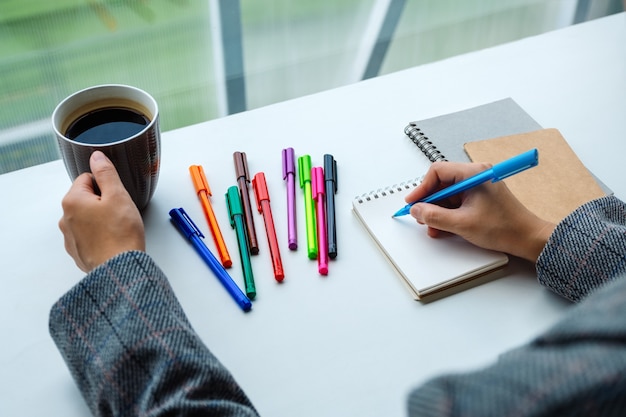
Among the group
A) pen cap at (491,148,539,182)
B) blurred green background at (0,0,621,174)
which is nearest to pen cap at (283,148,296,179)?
pen cap at (491,148,539,182)

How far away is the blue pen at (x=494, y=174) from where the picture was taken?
0.66 m

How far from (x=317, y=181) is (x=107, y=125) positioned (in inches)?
Answer: 9.6

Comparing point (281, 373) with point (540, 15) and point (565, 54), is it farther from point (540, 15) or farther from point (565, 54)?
point (540, 15)

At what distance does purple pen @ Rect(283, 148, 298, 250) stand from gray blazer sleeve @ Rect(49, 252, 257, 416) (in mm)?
182

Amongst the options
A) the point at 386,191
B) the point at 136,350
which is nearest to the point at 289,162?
the point at 386,191

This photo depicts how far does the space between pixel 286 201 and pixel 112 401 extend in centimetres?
33

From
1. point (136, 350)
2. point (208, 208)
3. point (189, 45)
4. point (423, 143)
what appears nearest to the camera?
point (136, 350)

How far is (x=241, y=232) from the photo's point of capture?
0.72 m

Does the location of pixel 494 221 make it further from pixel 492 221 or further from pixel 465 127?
pixel 465 127

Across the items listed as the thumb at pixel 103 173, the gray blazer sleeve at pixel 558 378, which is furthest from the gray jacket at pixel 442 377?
the thumb at pixel 103 173

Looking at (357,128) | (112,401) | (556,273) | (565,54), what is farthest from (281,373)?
(565,54)

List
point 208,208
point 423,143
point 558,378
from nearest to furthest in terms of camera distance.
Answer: point 558,378, point 208,208, point 423,143

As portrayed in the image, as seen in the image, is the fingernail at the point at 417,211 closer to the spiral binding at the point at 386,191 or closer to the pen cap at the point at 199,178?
the spiral binding at the point at 386,191

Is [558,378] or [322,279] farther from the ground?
[558,378]
